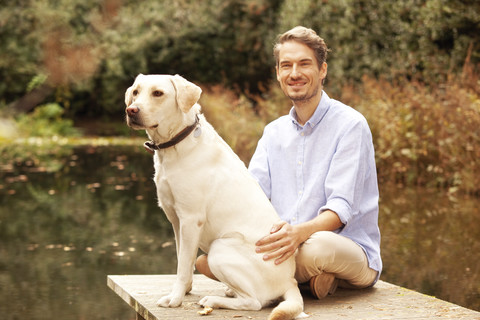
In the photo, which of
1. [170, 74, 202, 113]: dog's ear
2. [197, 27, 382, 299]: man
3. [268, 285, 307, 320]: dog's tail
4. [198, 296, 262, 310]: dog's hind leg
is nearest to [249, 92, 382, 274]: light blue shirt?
[197, 27, 382, 299]: man

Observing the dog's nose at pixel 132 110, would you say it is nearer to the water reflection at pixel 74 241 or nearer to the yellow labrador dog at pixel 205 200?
the yellow labrador dog at pixel 205 200

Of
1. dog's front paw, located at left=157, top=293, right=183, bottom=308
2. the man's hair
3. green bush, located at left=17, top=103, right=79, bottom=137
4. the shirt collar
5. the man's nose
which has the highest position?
the man's hair

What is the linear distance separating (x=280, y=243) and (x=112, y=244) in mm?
4190

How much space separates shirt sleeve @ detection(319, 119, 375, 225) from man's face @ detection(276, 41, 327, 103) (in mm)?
308

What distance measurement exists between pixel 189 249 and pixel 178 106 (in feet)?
2.33

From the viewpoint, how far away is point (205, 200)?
11.3 ft

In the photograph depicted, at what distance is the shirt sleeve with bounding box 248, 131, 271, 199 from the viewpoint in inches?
158

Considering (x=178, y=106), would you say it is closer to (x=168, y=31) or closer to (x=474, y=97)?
(x=474, y=97)

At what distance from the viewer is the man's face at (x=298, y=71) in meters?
3.69

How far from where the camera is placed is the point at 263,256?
333cm

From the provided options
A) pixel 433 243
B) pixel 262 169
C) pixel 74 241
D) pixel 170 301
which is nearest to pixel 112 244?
pixel 74 241

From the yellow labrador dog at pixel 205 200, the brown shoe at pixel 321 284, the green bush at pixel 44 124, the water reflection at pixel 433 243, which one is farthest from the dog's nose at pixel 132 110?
the green bush at pixel 44 124

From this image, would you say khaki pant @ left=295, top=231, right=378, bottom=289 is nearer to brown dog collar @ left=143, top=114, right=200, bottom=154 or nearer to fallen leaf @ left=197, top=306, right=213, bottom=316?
fallen leaf @ left=197, top=306, right=213, bottom=316

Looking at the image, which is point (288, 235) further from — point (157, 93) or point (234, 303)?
→ point (157, 93)
